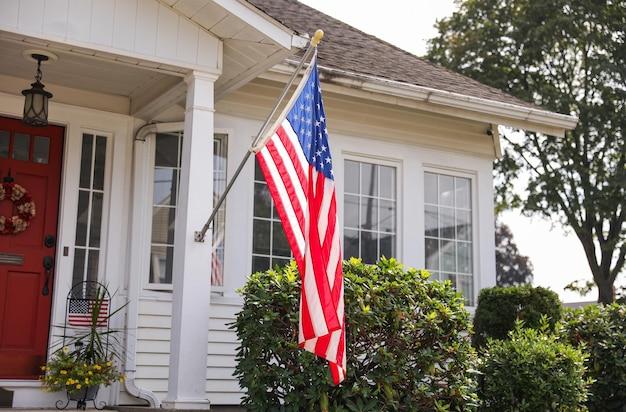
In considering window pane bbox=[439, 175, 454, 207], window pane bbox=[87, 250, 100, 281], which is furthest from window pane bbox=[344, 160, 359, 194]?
window pane bbox=[87, 250, 100, 281]

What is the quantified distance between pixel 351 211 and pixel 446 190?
1.32 m

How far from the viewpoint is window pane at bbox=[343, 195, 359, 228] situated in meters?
8.39

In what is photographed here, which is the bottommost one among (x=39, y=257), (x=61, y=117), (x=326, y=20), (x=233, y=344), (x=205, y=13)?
(x=233, y=344)

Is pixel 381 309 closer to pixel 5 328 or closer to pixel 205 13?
pixel 205 13

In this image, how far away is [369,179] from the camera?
28.1 feet

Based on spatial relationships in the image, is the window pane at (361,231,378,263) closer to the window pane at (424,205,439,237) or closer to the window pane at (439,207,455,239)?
the window pane at (424,205,439,237)

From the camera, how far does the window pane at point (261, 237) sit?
782cm

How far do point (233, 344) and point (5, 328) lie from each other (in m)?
2.05

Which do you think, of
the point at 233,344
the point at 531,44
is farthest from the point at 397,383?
the point at 531,44

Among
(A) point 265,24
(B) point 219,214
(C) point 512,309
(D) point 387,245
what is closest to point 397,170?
(D) point 387,245

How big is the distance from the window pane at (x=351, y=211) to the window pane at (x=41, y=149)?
3066 millimetres

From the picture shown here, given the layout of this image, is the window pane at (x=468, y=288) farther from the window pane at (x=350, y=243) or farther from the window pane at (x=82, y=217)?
the window pane at (x=82, y=217)

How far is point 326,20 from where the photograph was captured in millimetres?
10633

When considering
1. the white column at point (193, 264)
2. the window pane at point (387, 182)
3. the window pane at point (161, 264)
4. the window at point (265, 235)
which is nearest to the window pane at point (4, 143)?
the window pane at point (161, 264)
